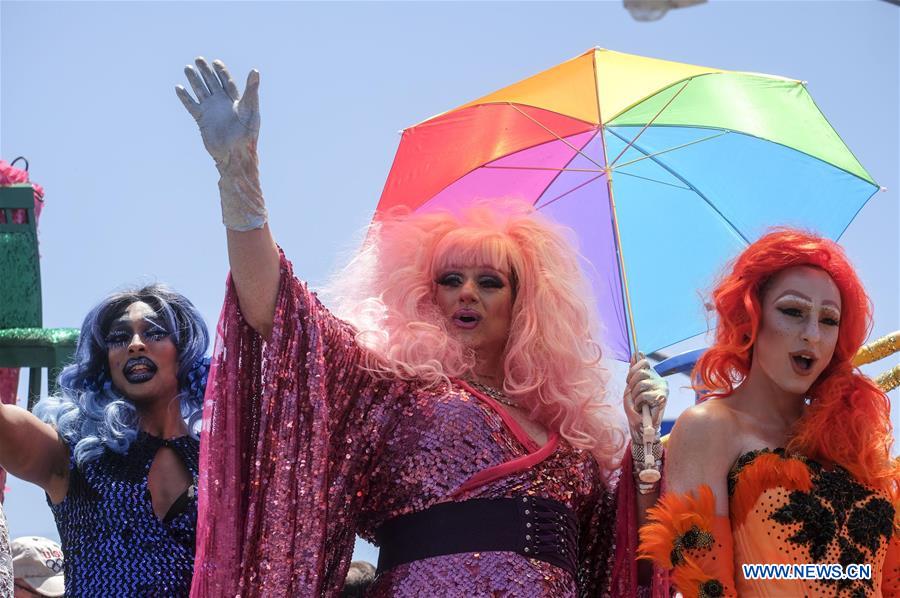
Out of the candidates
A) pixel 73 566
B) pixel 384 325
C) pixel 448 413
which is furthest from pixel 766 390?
pixel 73 566

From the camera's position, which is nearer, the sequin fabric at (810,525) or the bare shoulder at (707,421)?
the sequin fabric at (810,525)

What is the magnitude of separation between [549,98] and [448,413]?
→ 4.20 ft

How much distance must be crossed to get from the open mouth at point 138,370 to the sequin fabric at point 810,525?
1.80 m

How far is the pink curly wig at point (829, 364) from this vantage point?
11.4 ft

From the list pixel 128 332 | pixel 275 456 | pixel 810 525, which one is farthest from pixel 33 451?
pixel 810 525

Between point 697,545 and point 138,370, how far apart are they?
1.80m

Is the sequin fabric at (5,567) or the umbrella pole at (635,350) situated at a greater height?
the umbrella pole at (635,350)

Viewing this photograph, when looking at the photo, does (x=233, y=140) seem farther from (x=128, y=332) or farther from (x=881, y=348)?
(x=881, y=348)

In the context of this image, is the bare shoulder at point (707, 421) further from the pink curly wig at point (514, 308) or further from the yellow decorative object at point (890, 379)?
the yellow decorative object at point (890, 379)

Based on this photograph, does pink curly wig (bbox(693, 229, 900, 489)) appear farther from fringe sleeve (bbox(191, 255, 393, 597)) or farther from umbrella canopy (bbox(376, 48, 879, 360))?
fringe sleeve (bbox(191, 255, 393, 597))

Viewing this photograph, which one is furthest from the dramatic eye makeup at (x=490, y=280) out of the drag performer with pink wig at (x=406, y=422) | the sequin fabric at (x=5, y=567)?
the sequin fabric at (x=5, y=567)

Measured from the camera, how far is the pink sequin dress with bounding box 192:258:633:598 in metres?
3.39

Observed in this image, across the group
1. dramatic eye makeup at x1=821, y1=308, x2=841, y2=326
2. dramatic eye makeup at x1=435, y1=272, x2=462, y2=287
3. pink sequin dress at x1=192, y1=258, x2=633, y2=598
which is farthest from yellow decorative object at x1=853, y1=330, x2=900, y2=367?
dramatic eye makeup at x1=435, y1=272, x2=462, y2=287

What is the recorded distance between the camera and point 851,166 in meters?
4.43
